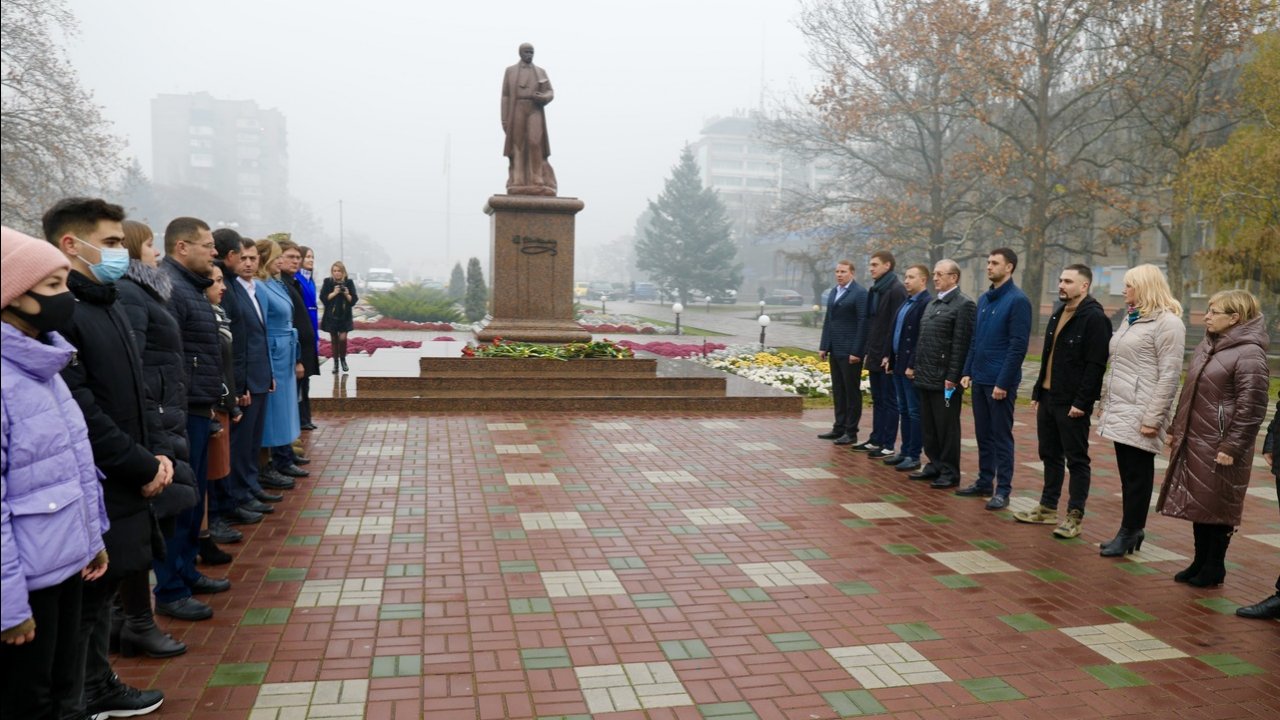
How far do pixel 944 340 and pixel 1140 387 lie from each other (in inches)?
78.3

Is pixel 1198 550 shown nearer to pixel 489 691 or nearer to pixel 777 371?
pixel 489 691

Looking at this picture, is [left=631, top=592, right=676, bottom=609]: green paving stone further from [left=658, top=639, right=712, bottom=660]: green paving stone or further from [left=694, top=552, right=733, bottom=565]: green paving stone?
[left=694, top=552, right=733, bottom=565]: green paving stone

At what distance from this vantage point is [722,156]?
138 m

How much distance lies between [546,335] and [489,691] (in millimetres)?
9623

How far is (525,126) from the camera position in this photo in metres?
13.4

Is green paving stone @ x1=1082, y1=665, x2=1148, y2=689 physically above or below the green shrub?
below

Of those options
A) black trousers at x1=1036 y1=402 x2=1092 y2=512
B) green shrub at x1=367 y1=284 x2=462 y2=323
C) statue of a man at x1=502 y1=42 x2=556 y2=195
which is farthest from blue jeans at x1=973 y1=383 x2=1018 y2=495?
green shrub at x1=367 y1=284 x2=462 y2=323

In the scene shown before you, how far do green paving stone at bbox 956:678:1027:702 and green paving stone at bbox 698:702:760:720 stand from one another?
992mm

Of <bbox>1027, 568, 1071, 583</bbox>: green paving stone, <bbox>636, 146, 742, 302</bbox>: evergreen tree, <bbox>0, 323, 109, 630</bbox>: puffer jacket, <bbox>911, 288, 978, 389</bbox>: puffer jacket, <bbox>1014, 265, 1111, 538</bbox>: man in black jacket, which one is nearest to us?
<bbox>0, 323, 109, 630</bbox>: puffer jacket

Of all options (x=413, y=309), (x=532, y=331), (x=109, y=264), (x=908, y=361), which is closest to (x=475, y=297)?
(x=413, y=309)

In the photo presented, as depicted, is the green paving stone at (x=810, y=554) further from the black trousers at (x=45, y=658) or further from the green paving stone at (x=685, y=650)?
the black trousers at (x=45, y=658)

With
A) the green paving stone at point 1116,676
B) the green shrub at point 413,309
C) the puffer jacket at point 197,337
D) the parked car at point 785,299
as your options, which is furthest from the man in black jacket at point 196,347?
the parked car at point 785,299

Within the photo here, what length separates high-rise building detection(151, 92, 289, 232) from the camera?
460ft

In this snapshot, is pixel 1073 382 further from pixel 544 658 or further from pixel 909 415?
pixel 544 658
